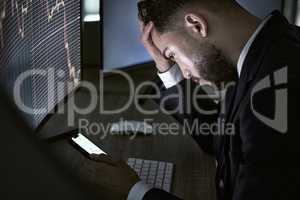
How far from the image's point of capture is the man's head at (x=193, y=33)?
110cm

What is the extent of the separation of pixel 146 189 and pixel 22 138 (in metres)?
0.79

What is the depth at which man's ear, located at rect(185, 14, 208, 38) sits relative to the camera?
1.09 meters

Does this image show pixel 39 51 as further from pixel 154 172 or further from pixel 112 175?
pixel 154 172

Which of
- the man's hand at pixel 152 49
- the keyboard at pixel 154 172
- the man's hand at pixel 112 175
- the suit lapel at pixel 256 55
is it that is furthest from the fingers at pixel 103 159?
the man's hand at pixel 152 49

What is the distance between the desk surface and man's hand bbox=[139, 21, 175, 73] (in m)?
0.20

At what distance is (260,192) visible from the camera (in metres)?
0.83

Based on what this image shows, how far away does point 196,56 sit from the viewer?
1180mm

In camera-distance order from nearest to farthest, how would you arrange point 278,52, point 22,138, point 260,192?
point 22,138 → point 260,192 → point 278,52

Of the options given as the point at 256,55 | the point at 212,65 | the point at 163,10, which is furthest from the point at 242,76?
the point at 163,10

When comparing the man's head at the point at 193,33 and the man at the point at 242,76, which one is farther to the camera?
the man's head at the point at 193,33

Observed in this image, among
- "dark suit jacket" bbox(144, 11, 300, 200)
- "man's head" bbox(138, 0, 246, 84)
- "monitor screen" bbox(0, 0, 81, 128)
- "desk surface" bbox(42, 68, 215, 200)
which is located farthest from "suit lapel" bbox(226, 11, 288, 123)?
"monitor screen" bbox(0, 0, 81, 128)

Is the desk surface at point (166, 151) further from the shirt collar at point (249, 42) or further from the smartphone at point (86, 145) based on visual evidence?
the shirt collar at point (249, 42)

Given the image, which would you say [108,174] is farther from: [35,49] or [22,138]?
[22,138]

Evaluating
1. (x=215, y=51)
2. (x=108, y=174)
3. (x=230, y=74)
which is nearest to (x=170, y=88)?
(x=230, y=74)
